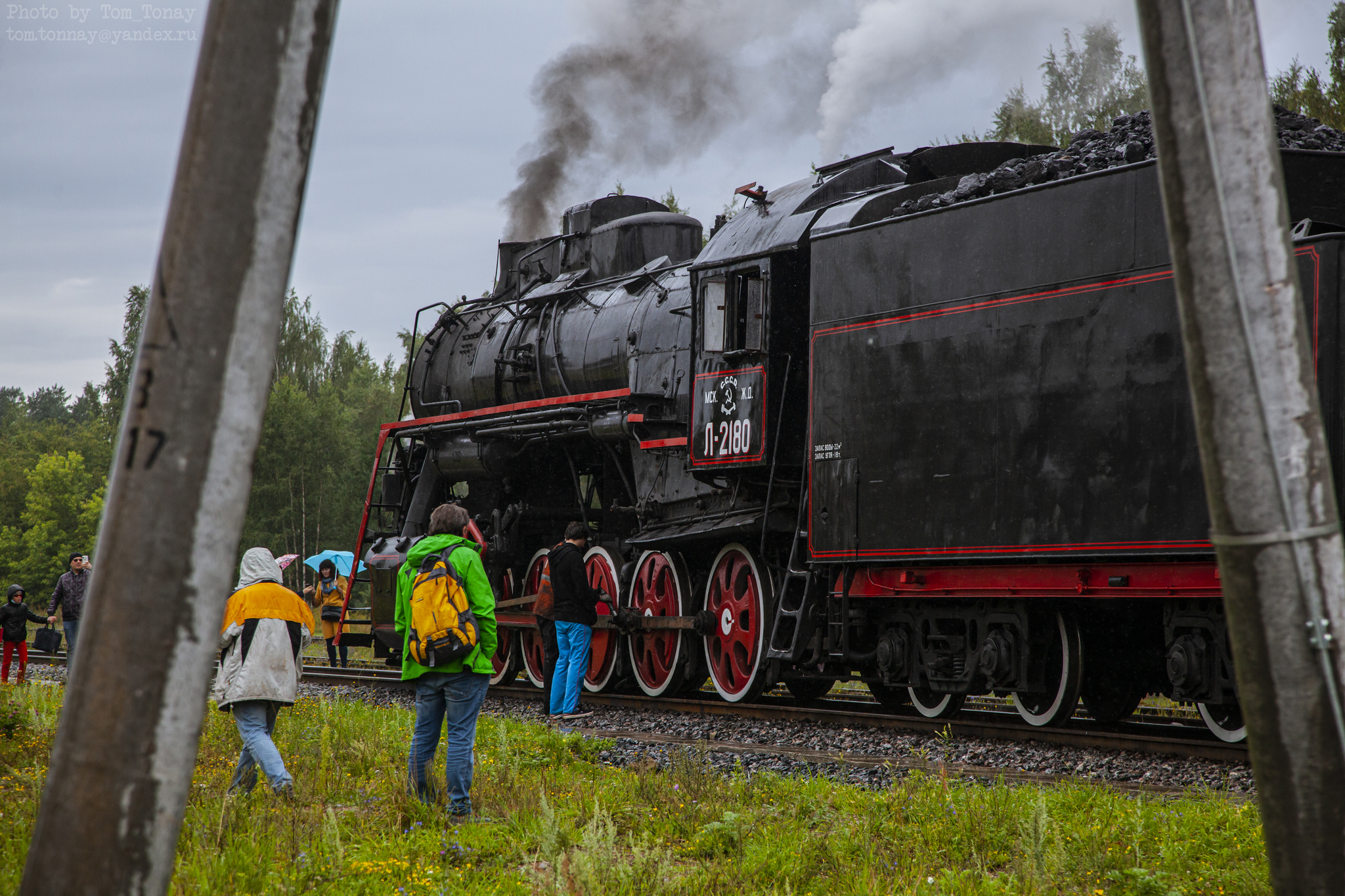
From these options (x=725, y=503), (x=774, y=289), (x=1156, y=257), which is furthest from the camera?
(x=725, y=503)

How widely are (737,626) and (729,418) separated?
68.8 inches

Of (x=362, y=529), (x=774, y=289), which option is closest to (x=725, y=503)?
(x=774, y=289)

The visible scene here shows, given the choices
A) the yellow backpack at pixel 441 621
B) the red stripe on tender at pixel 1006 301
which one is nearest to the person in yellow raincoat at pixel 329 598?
the red stripe on tender at pixel 1006 301

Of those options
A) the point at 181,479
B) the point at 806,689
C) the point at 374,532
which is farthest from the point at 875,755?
the point at 374,532

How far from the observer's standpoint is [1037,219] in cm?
704

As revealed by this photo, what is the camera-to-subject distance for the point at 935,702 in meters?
8.73

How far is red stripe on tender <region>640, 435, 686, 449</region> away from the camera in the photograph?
1006 centimetres

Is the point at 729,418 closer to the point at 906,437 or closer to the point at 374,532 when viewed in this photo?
the point at 906,437

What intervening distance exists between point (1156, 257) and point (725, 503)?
432cm

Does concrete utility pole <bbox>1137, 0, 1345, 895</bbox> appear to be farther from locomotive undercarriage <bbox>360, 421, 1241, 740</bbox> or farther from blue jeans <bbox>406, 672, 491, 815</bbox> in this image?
locomotive undercarriage <bbox>360, 421, 1241, 740</bbox>

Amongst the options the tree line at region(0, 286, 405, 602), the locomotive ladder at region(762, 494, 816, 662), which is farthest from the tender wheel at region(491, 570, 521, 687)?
the tree line at region(0, 286, 405, 602)

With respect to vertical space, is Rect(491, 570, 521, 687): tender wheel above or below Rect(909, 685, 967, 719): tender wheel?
above

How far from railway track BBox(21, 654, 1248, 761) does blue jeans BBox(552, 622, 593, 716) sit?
71 cm

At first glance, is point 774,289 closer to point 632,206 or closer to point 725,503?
point 725,503
